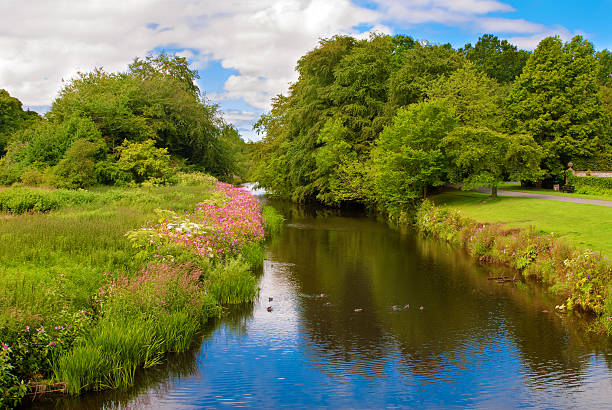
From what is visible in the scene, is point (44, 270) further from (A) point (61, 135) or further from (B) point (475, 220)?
(A) point (61, 135)

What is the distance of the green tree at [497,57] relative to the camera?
259 feet

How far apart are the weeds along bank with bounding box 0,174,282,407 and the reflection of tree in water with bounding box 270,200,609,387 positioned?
10.1ft

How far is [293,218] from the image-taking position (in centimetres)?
3778

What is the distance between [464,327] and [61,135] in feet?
98.3

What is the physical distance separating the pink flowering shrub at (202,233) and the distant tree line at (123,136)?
44.5 ft

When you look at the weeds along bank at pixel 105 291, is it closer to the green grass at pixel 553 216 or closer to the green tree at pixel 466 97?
the green grass at pixel 553 216

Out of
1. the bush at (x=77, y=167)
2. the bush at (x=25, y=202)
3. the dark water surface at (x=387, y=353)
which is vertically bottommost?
the dark water surface at (x=387, y=353)

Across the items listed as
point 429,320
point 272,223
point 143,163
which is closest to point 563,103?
point 272,223

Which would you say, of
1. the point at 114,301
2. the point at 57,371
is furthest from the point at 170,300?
the point at 57,371

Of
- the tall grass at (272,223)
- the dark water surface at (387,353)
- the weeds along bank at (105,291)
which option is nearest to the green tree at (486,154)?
the tall grass at (272,223)

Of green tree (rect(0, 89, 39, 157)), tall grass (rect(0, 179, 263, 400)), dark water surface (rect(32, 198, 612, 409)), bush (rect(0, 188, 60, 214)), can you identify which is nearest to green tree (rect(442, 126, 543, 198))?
dark water surface (rect(32, 198, 612, 409))

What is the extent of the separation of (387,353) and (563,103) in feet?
121

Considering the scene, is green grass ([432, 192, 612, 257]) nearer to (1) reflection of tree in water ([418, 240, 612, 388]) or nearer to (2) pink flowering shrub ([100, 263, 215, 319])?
(1) reflection of tree in water ([418, 240, 612, 388])

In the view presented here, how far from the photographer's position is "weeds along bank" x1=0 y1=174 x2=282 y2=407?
796 centimetres
